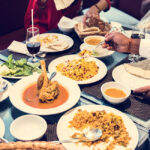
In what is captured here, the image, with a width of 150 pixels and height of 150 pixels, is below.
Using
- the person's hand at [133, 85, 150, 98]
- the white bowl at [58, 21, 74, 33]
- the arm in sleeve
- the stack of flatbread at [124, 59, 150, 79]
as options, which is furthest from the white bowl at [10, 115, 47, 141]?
the white bowl at [58, 21, 74, 33]

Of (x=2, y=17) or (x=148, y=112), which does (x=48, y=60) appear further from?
(x=2, y=17)

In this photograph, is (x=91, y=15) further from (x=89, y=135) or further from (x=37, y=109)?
(x=89, y=135)

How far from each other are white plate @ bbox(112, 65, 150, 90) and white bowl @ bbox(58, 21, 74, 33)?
0.84 meters

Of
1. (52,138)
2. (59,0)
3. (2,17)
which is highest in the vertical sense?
(59,0)

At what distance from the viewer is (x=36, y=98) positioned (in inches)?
65.6

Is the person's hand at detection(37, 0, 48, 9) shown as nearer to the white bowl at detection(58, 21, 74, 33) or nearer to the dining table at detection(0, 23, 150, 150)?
the white bowl at detection(58, 21, 74, 33)

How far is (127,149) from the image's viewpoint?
1292mm

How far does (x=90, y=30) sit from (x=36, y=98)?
114cm

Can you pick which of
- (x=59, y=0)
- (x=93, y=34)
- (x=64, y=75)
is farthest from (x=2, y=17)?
(x=64, y=75)

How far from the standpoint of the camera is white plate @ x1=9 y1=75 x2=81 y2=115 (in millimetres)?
1505

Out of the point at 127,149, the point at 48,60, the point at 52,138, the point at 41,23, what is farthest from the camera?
the point at 41,23

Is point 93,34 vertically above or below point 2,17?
above

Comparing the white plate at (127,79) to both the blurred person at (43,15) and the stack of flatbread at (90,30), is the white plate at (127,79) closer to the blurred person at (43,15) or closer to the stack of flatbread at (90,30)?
the stack of flatbread at (90,30)

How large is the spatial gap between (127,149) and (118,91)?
1.71 feet
